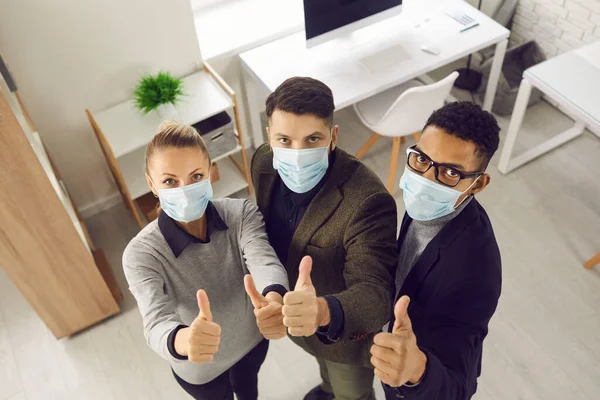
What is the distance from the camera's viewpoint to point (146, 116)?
280 centimetres

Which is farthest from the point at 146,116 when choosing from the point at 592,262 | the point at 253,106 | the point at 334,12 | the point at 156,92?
the point at 592,262

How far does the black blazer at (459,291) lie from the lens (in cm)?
132

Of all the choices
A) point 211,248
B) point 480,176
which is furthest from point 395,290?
point 211,248

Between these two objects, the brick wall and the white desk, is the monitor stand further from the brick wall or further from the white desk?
the brick wall

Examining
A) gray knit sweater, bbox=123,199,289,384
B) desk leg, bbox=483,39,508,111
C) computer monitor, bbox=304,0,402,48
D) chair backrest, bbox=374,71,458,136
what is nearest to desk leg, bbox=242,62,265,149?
computer monitor, bbox=304,0,402,48

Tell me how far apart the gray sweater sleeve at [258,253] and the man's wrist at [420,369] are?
411 mm

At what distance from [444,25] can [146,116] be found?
1697 millimetres

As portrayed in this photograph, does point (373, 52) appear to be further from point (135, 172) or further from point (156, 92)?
point (135, 172)

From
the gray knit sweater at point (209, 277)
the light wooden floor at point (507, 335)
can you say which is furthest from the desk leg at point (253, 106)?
the gray knit sweater at point (209, 277)

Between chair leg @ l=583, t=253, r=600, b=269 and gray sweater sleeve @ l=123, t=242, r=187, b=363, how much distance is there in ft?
7.28

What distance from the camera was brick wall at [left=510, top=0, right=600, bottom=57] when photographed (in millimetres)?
3162

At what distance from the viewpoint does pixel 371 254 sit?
4.69ft

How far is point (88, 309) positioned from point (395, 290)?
5.72 ft

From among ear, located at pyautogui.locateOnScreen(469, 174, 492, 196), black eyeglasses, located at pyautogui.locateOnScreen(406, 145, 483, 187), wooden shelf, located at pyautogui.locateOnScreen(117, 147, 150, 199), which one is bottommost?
wooden shelf, located at pyautogui.locateOnScreen(117, 147, 150, 199)
